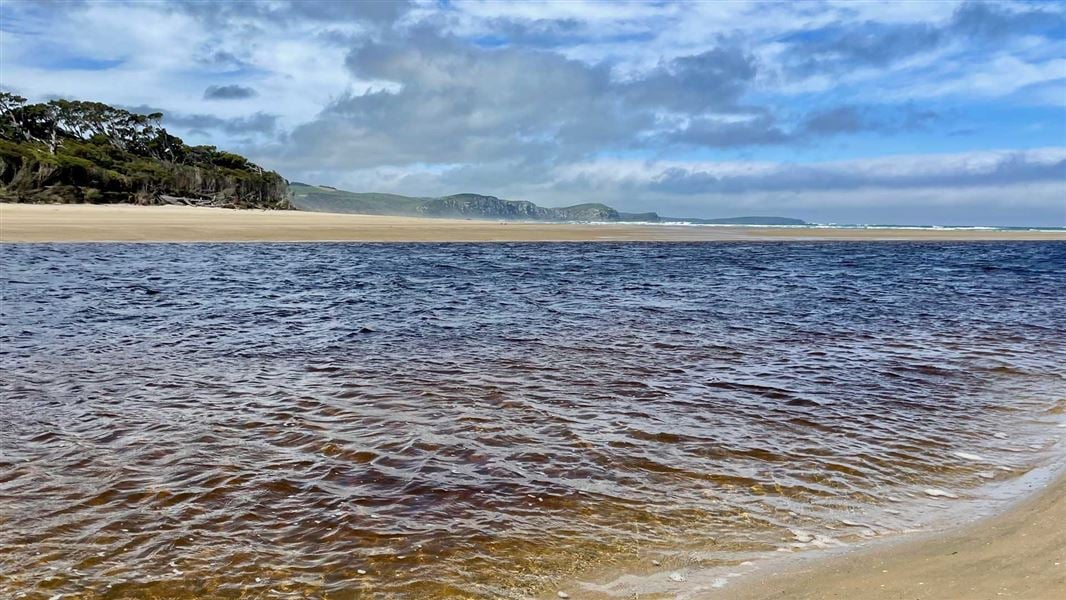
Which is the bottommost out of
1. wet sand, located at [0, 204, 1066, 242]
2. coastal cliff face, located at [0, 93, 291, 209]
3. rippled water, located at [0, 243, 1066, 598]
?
rippled water, located at [0, 243, 1066, 598]

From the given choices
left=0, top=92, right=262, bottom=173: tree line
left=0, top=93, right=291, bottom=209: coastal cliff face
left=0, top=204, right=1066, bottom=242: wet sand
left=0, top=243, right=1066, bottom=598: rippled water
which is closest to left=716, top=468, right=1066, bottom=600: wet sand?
left=0, top=243, right=1066, bottom=598: rippled water

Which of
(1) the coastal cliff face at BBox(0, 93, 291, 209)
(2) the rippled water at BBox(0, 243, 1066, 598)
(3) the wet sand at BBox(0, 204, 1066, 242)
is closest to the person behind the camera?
(2) the rippled water at BBox(0, 243, 1066, 598)

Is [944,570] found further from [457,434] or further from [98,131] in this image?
[98,131]

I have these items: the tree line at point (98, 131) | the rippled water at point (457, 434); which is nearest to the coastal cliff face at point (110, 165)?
the tree line at point (98, 131)

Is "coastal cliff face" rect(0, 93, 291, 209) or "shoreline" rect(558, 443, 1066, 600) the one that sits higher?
"coastal cliff face" rect(0, 93, 291, 209)

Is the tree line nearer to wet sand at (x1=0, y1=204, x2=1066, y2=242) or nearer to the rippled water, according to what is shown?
wet sand at (x1=0, y1=204, x2=1066, y2=242)

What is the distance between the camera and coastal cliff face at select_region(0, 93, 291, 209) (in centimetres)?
4784

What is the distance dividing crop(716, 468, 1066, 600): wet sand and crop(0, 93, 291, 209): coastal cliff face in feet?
176

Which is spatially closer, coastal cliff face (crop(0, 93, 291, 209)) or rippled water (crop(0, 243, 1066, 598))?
rippled water (crop(0, 243, 1066, 598))

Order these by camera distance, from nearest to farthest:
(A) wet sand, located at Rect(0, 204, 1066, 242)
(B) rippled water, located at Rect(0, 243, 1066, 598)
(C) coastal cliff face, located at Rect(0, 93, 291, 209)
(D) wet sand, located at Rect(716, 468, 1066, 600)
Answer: (D) wet sand, located at Rect(716, 468, 1066, 600) → (B) rippled water, located at Rect(0, 243, 1066, 598) → (A) wet sand, located at Rect(0, 204, 1066, 242) → (C) coastal cliff face, located at Rect(0, 93, 291, 209)

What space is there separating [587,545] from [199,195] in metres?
66.9

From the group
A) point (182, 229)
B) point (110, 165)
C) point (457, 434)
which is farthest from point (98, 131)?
point (457, 434)

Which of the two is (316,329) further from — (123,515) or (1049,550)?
(1049,550)

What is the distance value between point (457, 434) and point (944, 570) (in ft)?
12.2
